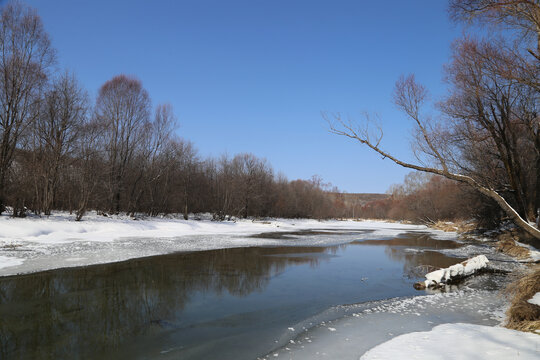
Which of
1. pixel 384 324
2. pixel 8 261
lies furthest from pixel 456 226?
pixel 8 261

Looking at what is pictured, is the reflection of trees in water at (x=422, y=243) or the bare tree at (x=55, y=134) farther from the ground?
the bare tree at (x=55, y=134)

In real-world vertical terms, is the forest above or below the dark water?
above

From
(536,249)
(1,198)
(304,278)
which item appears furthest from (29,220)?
(536,249)

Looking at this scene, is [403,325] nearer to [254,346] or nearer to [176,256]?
[254,346]

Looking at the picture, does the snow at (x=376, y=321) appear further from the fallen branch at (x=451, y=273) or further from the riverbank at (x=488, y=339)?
the fallen branch at (x=451, y=273)

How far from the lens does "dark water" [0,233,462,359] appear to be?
198 inches

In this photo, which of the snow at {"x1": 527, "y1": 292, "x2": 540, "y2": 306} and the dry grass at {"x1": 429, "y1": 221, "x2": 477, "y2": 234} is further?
the dry grass at {"x1": 429, "y1": 221, "x2": 477, "y2": 234}

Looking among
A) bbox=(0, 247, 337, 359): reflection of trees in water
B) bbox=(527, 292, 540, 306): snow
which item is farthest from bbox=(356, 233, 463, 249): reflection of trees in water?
bbox=(527, 292, 540, 306): snow

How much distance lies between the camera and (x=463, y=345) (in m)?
4.80

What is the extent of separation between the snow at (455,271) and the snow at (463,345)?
4569 millimetres

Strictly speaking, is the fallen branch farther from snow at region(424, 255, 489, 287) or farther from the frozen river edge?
the frozen river edge

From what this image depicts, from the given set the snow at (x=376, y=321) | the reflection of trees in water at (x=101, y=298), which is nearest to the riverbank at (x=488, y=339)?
the snow at (x=376, y=321)

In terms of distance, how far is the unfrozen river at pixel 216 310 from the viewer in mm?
5016

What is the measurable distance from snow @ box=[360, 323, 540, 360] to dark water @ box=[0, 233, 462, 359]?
6.09ft
